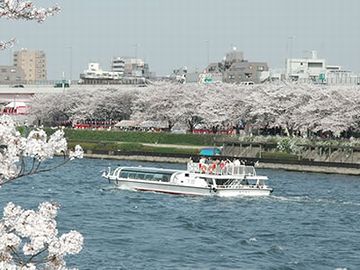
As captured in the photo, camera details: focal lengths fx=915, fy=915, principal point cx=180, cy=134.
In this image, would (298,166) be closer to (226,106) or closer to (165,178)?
(165,178)

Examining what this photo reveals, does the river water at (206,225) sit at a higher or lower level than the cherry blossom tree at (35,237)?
lower

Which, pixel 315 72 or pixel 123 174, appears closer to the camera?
pixel 123 174

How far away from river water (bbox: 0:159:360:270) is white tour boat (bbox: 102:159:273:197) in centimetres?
107

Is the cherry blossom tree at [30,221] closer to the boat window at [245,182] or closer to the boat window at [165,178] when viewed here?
the boat window at [165,178]

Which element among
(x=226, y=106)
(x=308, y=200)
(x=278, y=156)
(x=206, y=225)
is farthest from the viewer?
(x=226, y=106)

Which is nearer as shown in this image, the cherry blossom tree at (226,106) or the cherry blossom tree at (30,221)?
the cherry blossom tree at (30,221)

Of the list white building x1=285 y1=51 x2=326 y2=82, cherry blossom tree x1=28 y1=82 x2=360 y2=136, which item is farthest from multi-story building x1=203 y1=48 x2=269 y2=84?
cherry blossom tree x1=28 y1=82 x2=360 y2=136

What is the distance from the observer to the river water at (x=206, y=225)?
2898 centimetres

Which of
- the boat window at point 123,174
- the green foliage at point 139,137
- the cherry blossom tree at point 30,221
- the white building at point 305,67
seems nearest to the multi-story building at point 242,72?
the white building at point 305,67

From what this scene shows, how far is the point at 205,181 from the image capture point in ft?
171

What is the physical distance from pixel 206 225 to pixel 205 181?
568 inches

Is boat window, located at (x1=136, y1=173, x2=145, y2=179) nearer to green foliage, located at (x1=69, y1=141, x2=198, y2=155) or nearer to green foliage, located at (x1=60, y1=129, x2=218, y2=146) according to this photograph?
green foliage, located at (x1=69, y1=141, x2=198, y2=155)

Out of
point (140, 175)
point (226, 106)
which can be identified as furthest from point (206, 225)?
point (226, 106)

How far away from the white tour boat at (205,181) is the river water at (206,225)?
3.52 feet
